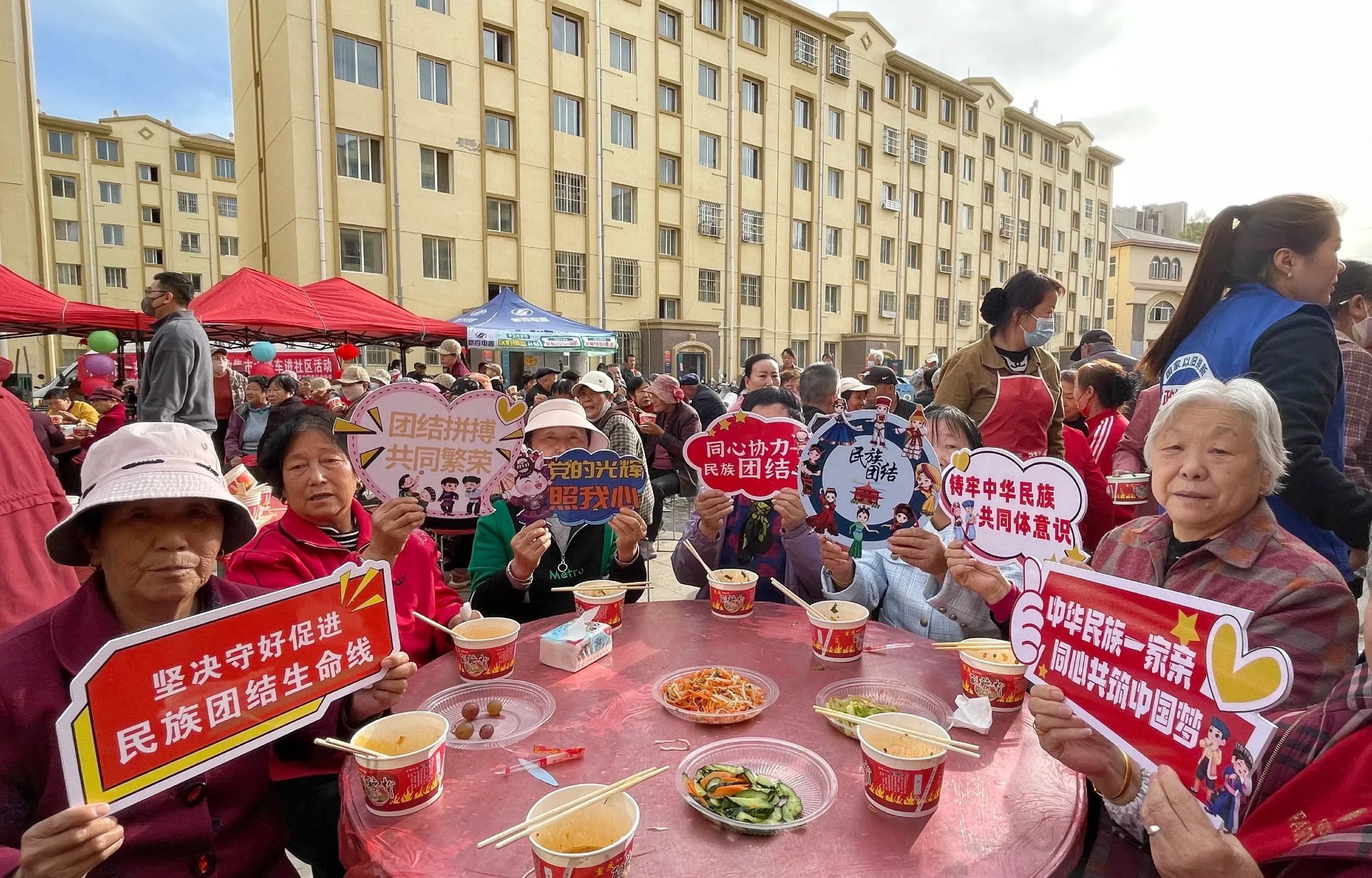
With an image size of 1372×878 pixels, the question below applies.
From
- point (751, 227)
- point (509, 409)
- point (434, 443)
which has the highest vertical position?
point (751, 227)

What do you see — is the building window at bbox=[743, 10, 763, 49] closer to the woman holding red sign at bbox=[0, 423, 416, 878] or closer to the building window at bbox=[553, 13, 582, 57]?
the building window at bbox=[553, 13, 582, 57]

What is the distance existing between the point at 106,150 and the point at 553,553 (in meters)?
47.7

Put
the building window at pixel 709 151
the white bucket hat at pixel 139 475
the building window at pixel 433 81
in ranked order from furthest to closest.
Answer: the building window at pixel 709 151 → the building window at pixel 433 81 → the white bucket hat at pixel 139 475

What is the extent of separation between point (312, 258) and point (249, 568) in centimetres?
1588

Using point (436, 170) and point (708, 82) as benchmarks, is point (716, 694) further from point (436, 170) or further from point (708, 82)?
point (708, 82)

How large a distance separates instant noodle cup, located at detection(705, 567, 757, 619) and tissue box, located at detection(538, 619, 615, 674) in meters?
0.54

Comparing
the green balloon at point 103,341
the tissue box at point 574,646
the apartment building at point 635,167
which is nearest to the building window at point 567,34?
the apartment building at point 635,167

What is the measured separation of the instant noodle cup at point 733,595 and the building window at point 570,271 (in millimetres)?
17757

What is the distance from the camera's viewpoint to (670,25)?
2116 centimetres

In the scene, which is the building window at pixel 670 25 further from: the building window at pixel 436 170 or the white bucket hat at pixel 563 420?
the white bucket hat at pixel 563 420

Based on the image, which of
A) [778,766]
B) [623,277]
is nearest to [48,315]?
[778,766]

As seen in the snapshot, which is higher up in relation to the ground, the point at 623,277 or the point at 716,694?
the point at 623,277

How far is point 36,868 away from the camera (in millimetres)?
1091

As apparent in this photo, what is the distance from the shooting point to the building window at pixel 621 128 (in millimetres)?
19875
